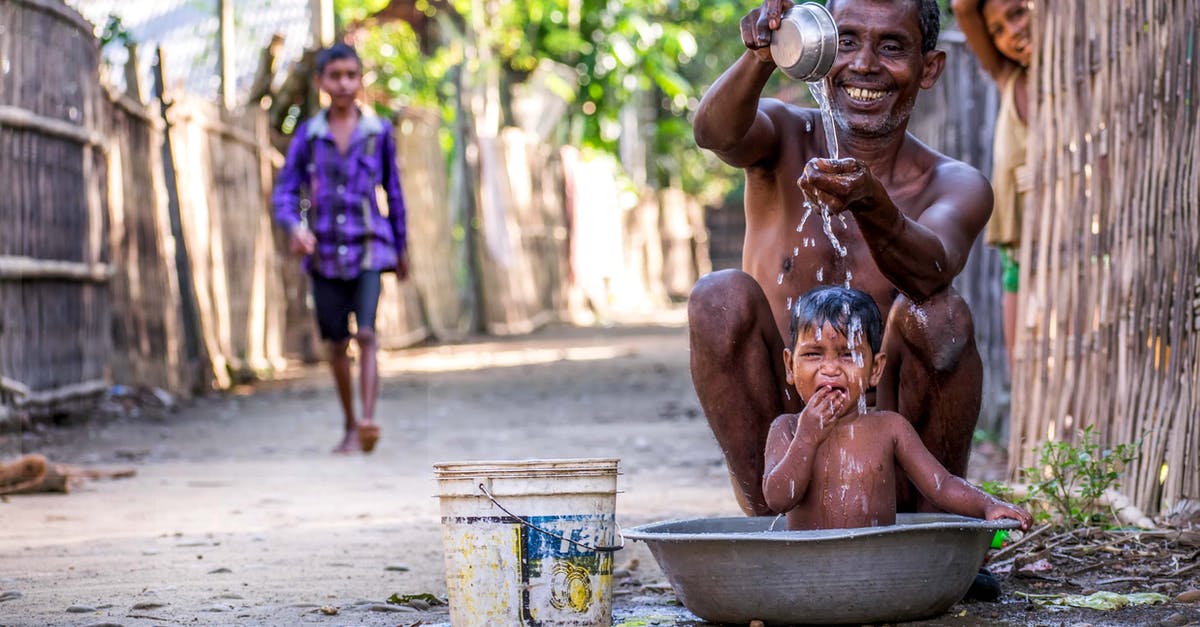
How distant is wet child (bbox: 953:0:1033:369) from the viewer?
6.22 meters

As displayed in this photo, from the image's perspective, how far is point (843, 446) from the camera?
332 centimetres

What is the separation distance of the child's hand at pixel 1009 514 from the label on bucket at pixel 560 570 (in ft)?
2.61

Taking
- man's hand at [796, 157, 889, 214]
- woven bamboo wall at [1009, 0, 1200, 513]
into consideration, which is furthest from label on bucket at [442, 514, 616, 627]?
woven bamboo wall at [1009, 0, 1200, 513]

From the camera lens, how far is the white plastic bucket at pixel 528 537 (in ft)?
10.1

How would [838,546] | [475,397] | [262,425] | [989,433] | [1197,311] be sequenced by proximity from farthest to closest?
[475,397], [262,425], [989,433], [1197,311], [838,546]

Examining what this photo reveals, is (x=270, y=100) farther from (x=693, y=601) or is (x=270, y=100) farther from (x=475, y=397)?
(x=693, y=601)

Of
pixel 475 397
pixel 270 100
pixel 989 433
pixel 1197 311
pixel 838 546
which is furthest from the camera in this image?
pixel 270 100

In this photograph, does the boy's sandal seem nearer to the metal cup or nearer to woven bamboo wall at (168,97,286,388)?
woven bamboo wall at (168,97,286,388)

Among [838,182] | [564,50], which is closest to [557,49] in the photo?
[564,50]

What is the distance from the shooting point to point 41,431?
786 cm

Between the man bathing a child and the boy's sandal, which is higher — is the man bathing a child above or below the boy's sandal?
above

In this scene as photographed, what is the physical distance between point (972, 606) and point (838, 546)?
0.63m

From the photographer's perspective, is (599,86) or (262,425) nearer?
(262,425)

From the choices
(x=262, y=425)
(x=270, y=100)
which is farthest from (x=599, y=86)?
(x=262, y=425)
